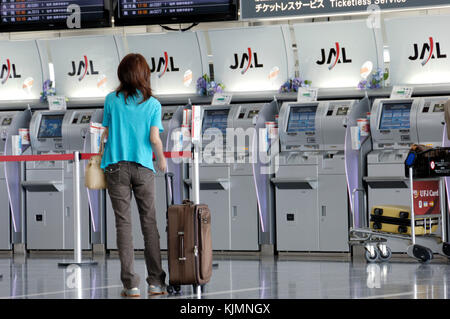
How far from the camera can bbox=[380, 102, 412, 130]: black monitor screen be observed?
335 inches

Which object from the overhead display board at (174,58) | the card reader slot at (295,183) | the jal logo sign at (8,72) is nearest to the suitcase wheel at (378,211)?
the card reader slot at (295,183)

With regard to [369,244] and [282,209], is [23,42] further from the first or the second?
[369,244]


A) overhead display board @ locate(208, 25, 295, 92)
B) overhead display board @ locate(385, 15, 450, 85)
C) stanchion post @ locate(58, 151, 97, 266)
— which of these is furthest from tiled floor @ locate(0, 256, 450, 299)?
overhead display board @ locate(208, 25, 295, 92)

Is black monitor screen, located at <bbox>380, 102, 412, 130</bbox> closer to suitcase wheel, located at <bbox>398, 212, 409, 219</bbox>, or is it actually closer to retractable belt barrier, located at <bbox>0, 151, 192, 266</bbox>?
suitcase wheel, located at <bbox>398, 212, 409, 219</bbox>

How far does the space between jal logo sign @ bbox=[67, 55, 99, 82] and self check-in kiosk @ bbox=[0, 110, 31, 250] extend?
2.83ft

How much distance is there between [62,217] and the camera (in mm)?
9875

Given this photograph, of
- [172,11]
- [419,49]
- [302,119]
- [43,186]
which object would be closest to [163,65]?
[172,11]

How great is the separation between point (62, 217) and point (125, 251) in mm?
4849

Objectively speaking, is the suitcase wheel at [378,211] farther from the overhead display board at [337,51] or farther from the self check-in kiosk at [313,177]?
the overhead display board at [337,51]

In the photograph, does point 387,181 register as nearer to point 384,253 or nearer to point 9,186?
point 384,253

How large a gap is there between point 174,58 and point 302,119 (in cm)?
185

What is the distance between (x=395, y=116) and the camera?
8586 mm

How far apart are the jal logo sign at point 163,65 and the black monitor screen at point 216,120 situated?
77cm

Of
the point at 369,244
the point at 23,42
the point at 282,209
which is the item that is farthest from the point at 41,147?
the point at 369,244
